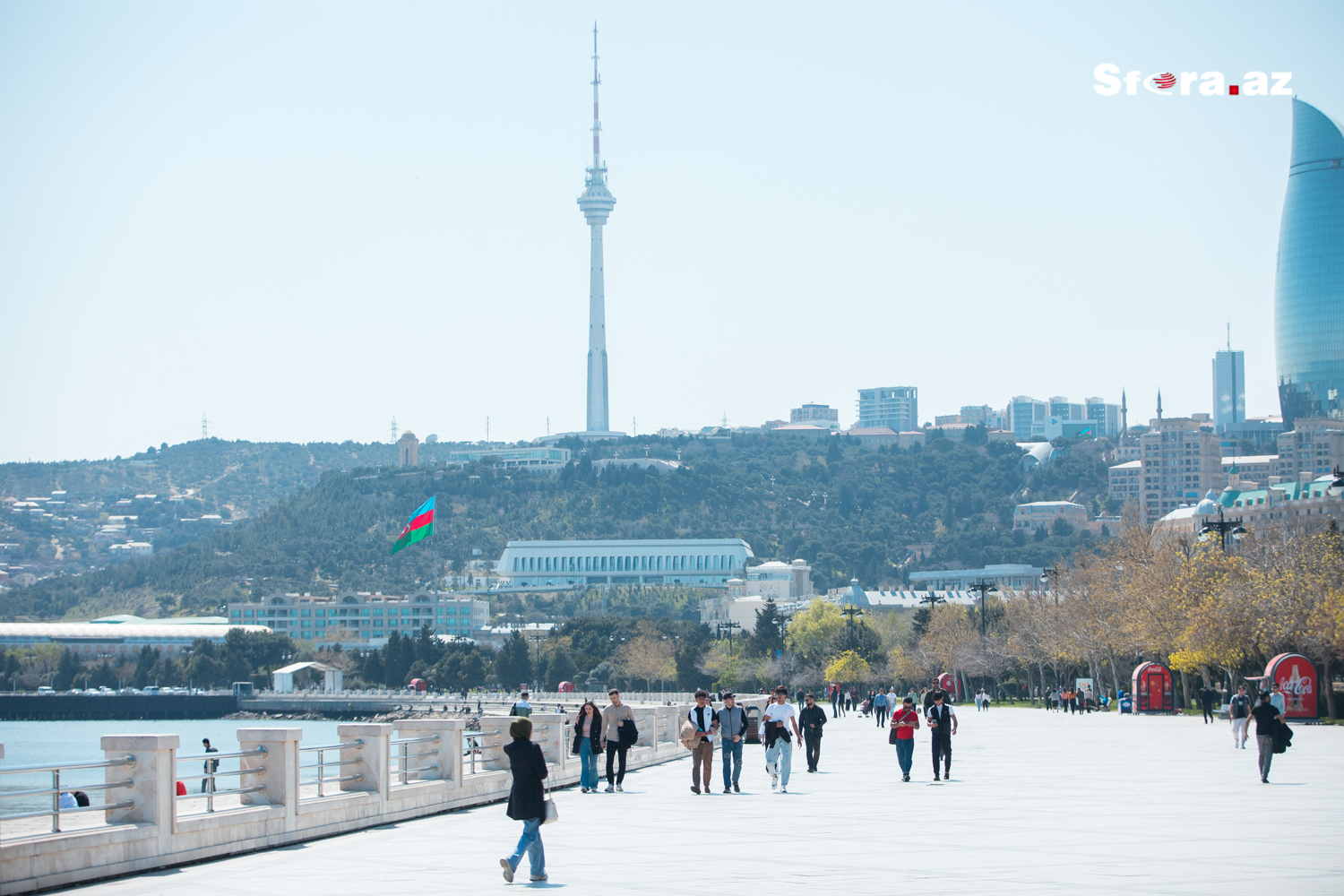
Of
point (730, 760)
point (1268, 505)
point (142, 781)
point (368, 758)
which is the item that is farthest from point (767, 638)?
point (142, 781)

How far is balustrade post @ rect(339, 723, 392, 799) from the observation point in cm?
2128

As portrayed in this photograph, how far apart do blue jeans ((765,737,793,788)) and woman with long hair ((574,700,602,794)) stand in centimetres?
275

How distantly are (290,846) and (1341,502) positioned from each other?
14868 centimetres

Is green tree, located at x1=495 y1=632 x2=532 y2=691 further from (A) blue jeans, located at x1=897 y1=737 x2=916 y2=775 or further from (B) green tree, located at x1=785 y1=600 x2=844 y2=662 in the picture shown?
(A) blue jeans, located at x1=897 y1=737 x2=916 y2=775

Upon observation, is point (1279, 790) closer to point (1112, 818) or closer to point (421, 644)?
point (1112, 818)

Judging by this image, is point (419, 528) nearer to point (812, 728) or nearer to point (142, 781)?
point (812, 728)

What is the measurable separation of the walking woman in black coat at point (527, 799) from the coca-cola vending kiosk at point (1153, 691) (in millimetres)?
47891

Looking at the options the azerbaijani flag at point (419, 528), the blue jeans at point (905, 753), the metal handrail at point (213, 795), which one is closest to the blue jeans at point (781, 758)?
the blue jeans at point (905, 753)

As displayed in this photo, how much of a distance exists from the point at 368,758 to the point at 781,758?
24.8ft

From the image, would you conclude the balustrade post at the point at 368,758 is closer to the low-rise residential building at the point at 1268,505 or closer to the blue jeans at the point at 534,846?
the blue jeans at the point at 534,846

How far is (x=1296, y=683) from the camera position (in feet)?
150

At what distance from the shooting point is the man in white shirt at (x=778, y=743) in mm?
26234

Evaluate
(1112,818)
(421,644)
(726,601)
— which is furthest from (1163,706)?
(726,601)

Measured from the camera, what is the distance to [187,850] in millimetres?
17141
